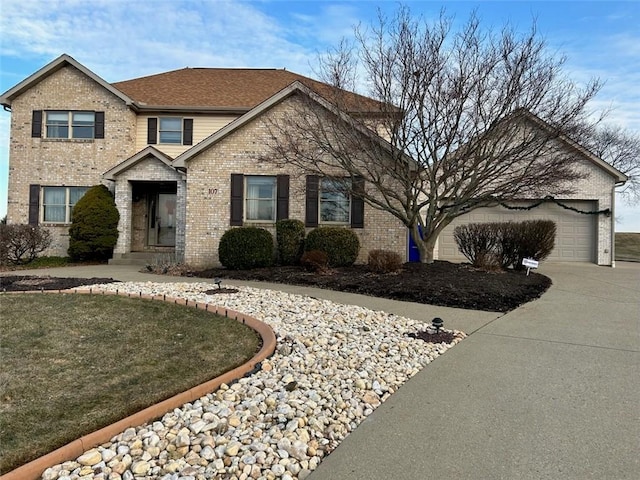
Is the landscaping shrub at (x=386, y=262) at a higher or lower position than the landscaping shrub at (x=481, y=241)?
lower

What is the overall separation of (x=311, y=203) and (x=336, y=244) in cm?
201

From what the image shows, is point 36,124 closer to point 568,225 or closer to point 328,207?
point 328,207

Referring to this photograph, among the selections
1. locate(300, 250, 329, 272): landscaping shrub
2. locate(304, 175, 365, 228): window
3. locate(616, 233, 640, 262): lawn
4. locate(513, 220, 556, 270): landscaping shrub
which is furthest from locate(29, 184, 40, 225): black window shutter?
locate(616, 233, 640, 262): lawn

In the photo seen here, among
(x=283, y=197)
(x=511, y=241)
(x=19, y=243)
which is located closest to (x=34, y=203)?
(x=19, y=243)

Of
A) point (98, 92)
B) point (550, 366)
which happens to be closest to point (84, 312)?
point (550, 366)

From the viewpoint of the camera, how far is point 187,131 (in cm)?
1850

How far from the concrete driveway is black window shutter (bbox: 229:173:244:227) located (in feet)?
31.6

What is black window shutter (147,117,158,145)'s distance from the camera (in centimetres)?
1845

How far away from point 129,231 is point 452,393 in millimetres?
15228

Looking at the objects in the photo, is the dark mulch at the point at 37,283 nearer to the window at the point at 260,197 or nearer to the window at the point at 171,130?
the window at the point at 260,197

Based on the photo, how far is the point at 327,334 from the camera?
5.99 m

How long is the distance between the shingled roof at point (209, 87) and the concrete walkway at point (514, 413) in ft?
45.8

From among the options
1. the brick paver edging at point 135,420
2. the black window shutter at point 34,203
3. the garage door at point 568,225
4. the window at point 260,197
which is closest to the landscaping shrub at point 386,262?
the window at point 260,197

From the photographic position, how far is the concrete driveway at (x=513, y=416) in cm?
296
